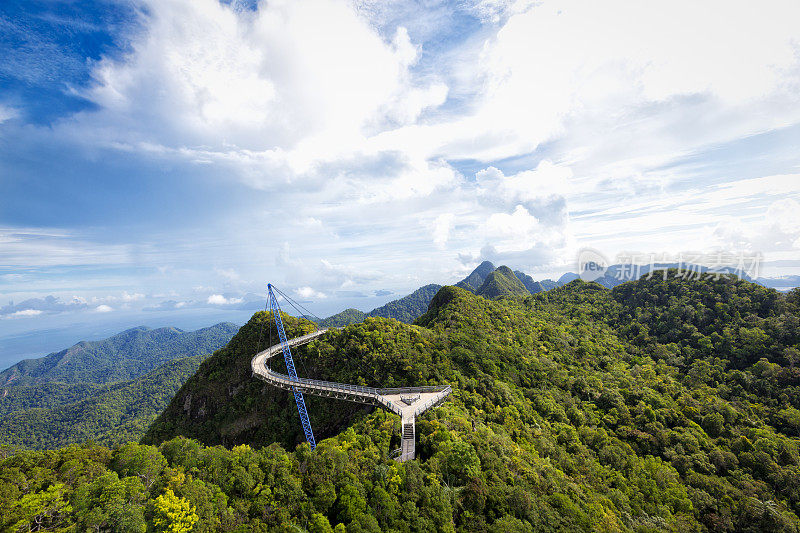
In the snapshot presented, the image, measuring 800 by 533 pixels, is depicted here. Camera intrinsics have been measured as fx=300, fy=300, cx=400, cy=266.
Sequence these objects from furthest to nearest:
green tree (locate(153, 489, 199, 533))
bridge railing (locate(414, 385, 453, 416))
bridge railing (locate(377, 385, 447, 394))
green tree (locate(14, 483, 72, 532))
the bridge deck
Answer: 1. bridge railing (locate(377, 385, 447, 394))
2. bridge railing (locate(414, 385, 453, 416))
3. the bridge deck
4. green tree (locate(153, 489, 199, 533))
5. green tree (locate(14, 483, 72, 532))

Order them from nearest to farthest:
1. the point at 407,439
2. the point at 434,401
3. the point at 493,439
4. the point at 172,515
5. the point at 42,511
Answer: the point at 42,511
the point at 172,515
the point at 407,439
the point at 493,439
the point at 434,401

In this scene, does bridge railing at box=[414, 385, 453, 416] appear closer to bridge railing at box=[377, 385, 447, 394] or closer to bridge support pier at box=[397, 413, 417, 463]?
bridge railing at box=[377, 385, 447, 394]

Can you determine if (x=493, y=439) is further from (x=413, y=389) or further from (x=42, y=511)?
(x=42, y=511)

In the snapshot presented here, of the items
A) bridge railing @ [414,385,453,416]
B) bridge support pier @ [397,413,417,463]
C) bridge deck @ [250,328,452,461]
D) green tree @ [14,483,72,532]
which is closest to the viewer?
green tree @ [14,483,72,532]

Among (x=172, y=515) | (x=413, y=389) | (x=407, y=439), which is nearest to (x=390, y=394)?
(x=413, y=389)

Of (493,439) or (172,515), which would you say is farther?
(493,439)

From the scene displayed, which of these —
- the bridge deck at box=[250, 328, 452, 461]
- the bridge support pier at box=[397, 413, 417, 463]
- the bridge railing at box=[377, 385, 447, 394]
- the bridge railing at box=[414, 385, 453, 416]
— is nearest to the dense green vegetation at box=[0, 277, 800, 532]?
the bridge support pier at box=[397, 413, 417, 463]

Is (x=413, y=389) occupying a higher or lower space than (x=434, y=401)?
higher

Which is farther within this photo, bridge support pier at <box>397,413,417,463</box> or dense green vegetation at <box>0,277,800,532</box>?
bridge support pier at <box>397,413,417,463</box>
